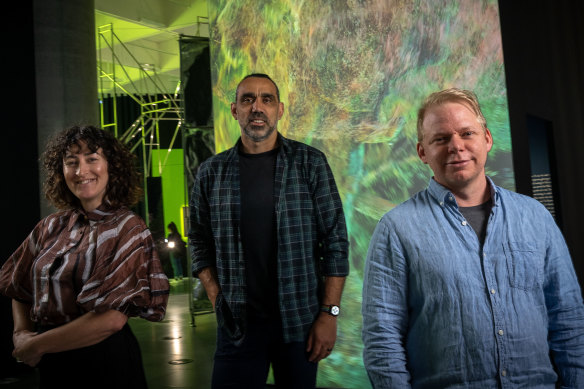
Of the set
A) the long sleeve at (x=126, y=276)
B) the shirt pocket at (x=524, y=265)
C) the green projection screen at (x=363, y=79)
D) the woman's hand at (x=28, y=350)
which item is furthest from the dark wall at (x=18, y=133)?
the shirt pocket at (x=524, y=265)

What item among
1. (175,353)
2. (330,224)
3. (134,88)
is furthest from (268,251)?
(134,88)

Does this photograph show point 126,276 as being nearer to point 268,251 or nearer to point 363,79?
point 268,251

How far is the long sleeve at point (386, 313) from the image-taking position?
1331mm

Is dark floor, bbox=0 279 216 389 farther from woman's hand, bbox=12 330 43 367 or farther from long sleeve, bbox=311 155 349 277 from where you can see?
woman's hand, bbox=12 330 43 367

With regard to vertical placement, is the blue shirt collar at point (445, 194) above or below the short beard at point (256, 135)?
below

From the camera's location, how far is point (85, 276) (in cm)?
151

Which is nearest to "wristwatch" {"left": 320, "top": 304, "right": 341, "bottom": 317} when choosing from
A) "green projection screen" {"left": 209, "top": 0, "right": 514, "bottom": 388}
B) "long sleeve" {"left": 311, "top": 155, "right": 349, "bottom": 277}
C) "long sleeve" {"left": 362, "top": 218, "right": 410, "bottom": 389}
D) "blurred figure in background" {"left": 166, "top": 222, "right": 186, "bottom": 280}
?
"long sleeve" {"left": 311, "top": 155, "right": 349, "bottom": 277}

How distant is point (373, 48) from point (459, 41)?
0.55 metres

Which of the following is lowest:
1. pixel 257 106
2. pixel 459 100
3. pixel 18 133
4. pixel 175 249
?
pixel 175 249

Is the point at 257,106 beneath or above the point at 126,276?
above

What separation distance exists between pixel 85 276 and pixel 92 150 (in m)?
0.40

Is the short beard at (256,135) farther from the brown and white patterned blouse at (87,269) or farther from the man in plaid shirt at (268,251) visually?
the brown and white patterned blouse at (87,269)

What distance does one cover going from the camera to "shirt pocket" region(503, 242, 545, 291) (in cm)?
132

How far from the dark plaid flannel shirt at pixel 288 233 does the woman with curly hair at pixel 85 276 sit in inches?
16.8
